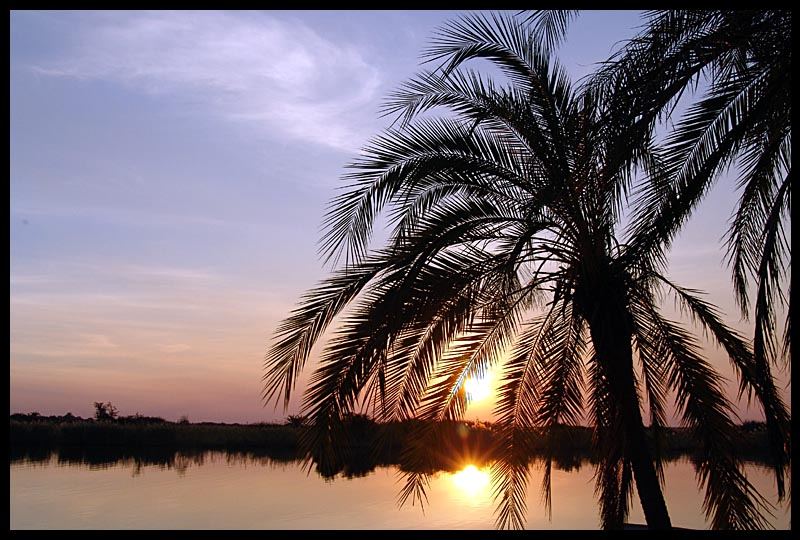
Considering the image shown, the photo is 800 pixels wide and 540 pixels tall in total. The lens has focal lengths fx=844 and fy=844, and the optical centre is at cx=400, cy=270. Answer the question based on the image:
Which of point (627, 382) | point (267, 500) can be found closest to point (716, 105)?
point (627, 382)

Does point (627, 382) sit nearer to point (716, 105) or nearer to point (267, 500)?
point (716, 105)

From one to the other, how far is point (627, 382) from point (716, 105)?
3198mm

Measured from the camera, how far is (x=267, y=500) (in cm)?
1758

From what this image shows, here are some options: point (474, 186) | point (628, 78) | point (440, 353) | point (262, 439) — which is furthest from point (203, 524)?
point (262, 439)

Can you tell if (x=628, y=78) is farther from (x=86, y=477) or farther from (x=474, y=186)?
(x=86, y=477)

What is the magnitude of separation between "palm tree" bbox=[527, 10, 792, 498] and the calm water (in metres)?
3.17

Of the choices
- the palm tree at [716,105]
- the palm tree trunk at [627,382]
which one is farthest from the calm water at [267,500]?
the palm tree at [716,105]

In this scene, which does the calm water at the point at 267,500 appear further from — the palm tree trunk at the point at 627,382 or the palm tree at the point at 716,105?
the palm tree at the point at 716,105

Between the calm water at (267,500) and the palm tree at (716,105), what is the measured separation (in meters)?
3.17

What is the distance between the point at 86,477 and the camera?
70.7ft

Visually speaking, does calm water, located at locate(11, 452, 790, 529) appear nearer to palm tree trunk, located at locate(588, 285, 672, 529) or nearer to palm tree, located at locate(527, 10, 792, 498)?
palm tree trunk, located at locate(588, 285, 672, 529)

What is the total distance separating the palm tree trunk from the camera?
9172mm
